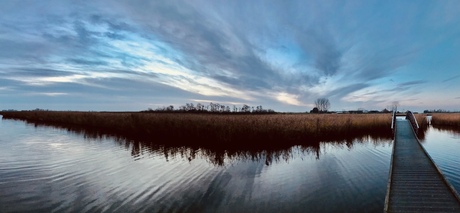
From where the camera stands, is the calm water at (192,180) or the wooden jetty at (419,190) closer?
the wooden jetty at (419,190)

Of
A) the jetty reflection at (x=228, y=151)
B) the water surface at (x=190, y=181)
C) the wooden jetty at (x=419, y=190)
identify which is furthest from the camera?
the jetty reflection at (x=228, y=151)

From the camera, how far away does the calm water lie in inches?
234

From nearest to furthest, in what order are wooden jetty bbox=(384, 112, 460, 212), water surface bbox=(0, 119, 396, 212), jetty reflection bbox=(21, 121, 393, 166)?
wooden jetty bbox=(384, 112, 460, 212) → water surface bbox=(0, 119, 396, 212) → jetty reflection bbox=(21, 121, 393, 166)

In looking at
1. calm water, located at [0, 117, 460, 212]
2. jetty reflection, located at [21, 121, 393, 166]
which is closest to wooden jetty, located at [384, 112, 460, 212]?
calm water, located at [0, 117, 460, 212]

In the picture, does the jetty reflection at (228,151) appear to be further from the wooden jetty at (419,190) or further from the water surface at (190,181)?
the wooden jetty at (419,190)

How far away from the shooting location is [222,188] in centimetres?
717

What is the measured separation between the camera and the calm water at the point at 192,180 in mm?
5941

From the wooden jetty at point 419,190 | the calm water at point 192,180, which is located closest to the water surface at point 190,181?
the calm water at point 192,180

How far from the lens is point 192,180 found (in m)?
7.93

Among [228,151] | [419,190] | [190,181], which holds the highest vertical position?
[228,151]

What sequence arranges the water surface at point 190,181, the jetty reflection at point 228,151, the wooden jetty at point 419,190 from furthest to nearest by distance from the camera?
1. the jetty reflection at point 228,151
2. the water surface at point 190,181
3. the wooden jetty at point 419,190

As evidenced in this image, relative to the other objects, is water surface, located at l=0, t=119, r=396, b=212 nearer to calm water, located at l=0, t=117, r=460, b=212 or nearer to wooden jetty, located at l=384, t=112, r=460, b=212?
calm water, located at l=0, t=117, r=460, b=212

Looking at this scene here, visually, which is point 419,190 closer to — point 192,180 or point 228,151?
point 192,180

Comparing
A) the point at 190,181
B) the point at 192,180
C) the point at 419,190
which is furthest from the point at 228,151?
the point at 419,190
